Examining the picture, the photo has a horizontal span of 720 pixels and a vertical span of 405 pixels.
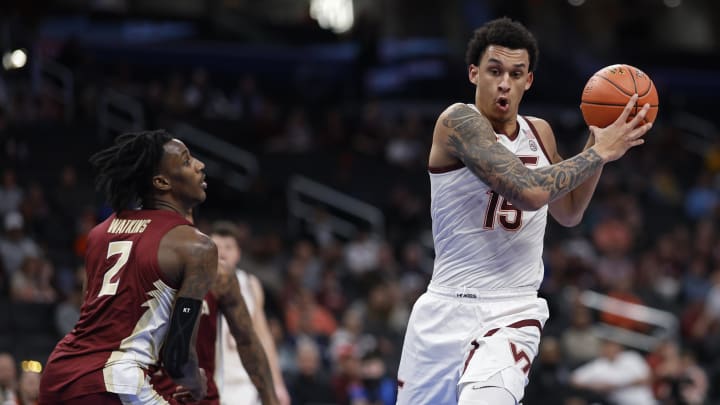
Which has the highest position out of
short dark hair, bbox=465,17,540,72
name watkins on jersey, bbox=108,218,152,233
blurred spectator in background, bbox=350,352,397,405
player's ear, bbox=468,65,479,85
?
short dark hair, bbox=465,17,540,72

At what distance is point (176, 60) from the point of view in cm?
2556

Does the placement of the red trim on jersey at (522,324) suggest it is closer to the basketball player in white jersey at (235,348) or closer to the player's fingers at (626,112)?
the player's fingers at (626,112)

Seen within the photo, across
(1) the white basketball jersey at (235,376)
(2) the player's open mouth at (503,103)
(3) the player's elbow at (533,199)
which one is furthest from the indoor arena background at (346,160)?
(3) the player's elbow at (533,199)

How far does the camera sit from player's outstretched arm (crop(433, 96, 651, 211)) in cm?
534

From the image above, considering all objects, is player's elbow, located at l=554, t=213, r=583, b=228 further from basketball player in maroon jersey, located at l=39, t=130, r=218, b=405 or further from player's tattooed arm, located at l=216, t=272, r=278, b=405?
basketball player in maroon jersey, located at l=39, t=130, r=218, b=405

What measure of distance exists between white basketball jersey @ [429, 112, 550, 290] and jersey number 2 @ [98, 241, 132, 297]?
1633 mm

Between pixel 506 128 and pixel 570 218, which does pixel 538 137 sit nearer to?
pixel 506 128

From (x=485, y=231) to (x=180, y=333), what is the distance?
1634mm

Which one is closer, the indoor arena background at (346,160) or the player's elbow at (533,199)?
the player's elbow at (533,199)

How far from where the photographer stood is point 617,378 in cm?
1367

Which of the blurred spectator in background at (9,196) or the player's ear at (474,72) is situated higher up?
the player's ear at (474,72)

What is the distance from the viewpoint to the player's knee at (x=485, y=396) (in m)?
5.31

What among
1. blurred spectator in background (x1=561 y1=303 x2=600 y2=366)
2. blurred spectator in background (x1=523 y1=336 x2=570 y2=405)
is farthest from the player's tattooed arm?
blurred spectator in background (x1=561 y1=303 x2=600 y2=366)

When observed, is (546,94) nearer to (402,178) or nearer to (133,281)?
(402,178)
